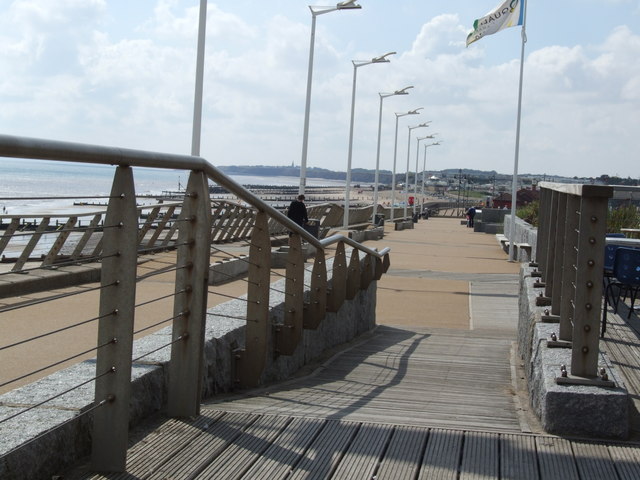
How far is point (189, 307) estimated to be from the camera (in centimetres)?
409

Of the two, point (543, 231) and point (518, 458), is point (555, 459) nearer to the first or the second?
point (518, 458)

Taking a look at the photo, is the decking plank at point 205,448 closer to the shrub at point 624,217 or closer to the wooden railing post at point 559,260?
the wooden railing post at point 559,260

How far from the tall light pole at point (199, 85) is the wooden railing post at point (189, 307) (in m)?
12.9

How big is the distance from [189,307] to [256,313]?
1.33 meters

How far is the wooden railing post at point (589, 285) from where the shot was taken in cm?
449

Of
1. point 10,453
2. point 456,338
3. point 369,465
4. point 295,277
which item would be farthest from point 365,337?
point 10,453

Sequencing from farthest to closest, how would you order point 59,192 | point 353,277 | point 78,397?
1. point 59,192
2. point 353,277
3. point 78,397

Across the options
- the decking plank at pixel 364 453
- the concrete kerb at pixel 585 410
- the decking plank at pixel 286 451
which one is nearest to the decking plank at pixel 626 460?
the concrete kerb at pixel 585 410

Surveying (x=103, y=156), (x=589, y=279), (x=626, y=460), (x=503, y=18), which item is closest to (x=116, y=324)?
(x=103, y=156)

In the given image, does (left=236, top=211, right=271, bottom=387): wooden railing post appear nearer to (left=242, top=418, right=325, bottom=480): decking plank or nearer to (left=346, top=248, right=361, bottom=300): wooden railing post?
(left=242, top=418, right=325, bottom=480): decking plank

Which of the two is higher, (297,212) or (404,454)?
(297,212)

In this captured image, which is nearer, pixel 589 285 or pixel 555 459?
pixel 555 459

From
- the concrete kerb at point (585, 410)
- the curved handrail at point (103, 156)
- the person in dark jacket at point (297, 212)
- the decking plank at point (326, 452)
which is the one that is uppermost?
the curved handrail at point (103, 156)

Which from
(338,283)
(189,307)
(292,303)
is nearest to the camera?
(189,307)
